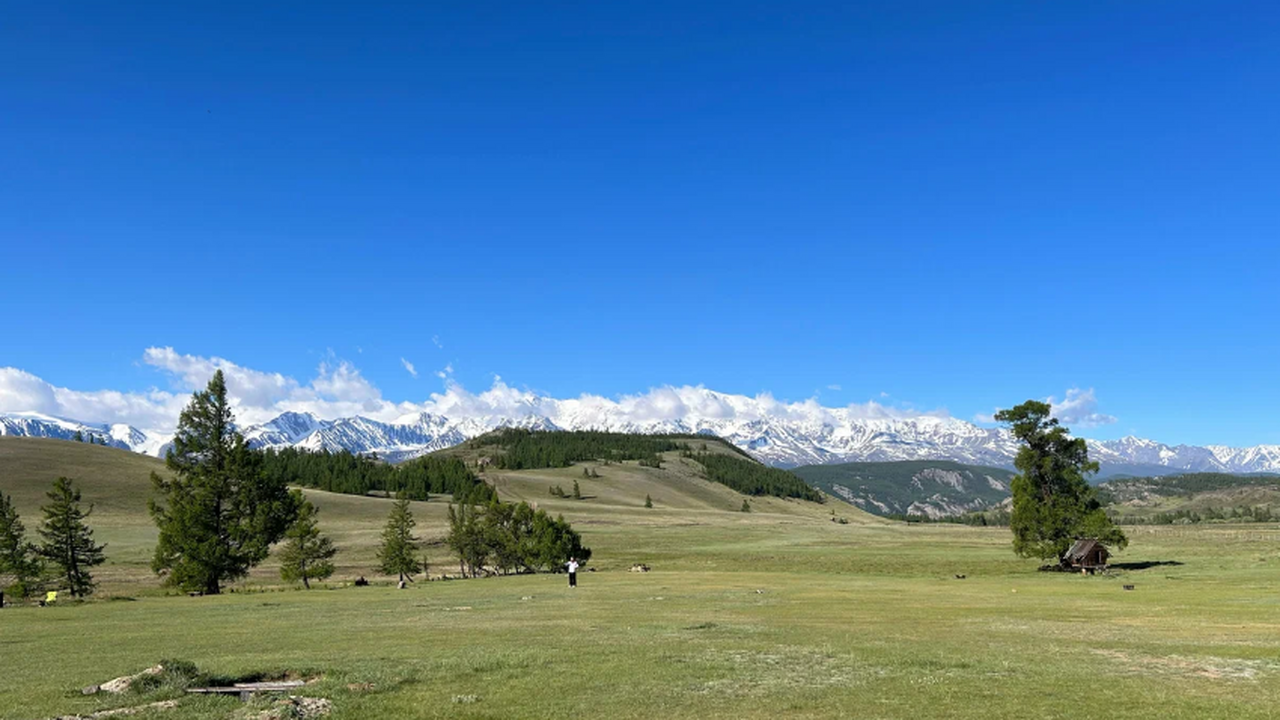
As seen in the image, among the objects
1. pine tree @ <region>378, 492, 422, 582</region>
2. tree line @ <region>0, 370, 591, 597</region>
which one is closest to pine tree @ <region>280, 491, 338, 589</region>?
tree line @ <region>0, 370, 591, 597</region>

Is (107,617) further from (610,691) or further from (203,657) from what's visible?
(610,691)

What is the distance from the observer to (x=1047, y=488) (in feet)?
242

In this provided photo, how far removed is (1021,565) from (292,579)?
2984 inches

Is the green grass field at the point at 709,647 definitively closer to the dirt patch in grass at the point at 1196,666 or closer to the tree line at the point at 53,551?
the dirt patch in grass at the point at 1196,666

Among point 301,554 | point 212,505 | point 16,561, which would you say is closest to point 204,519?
point 212,505

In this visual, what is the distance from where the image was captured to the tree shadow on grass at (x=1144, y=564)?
72419 millimetres

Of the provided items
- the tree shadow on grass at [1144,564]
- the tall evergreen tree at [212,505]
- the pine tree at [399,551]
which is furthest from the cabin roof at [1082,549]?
the tall evergreen tree at [212,505]

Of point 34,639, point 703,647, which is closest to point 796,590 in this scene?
point 703,647

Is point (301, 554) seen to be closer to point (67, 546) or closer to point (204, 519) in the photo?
point (67, 546)

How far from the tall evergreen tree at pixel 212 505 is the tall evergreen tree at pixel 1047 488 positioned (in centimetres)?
6634

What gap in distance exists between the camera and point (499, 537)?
3543 inches

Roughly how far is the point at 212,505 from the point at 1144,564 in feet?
276

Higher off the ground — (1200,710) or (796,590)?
(1200,710)

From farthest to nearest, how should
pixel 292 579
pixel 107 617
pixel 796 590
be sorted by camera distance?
1. pixel 292 579
2. pixel 796 590
3. pixel 107 617
